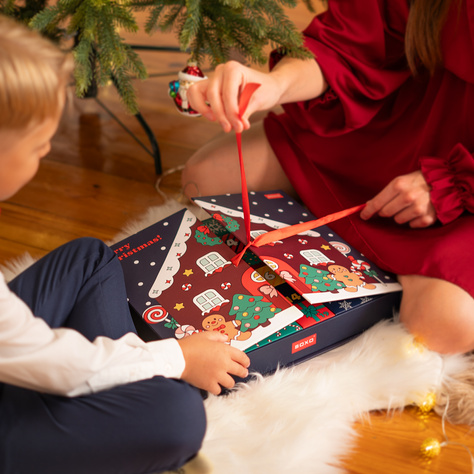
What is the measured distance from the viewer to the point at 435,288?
0.88 meters

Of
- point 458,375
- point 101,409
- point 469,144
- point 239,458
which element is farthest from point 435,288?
point 101,409

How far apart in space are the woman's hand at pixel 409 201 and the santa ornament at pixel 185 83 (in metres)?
0.42

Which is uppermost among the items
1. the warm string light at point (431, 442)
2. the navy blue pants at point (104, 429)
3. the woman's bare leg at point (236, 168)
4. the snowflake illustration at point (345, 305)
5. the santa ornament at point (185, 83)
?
the santa ornament at point (185, 83)

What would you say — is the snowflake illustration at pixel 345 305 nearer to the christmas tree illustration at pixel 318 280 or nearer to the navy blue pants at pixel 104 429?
the christmas tree illustration at pixel 318 280

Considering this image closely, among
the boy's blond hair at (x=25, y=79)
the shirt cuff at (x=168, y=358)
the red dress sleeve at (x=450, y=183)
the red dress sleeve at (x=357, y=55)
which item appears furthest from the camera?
the red dress sleeve at (x=357, y=55)

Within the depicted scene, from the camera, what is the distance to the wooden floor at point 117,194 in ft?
2.66

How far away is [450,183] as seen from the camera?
951mm

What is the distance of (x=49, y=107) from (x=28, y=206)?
28.8 inches

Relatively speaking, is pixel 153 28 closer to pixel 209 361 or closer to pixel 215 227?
pixel 215 227

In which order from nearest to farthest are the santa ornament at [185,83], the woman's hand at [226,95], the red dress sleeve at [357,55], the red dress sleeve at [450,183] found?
the woman's hand at [226,95], the red dress sleeve at [450,183], the red dress sleeve at [357,55], the santa ornament at [185,83]

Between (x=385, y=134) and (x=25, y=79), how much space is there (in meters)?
0.74

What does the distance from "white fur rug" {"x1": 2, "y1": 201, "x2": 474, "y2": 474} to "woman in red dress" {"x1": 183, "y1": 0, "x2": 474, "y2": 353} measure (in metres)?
0.05

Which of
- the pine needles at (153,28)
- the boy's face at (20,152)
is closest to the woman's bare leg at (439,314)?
the pine needles at (153,28)

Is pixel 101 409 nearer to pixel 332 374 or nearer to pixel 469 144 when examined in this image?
pixel 332 374
